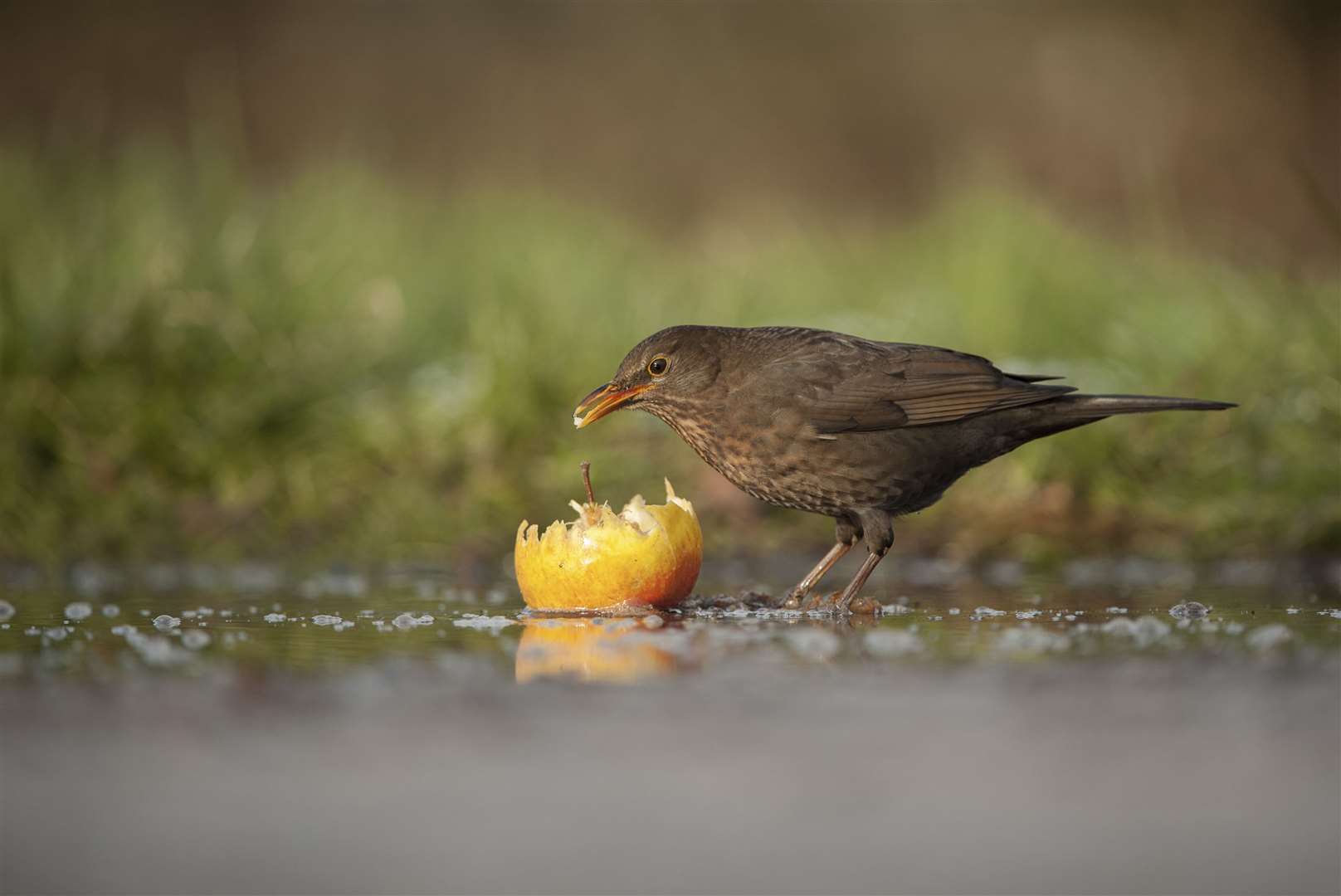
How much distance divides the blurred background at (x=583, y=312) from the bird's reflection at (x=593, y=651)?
2.46 m

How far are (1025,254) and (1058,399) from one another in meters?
4.00

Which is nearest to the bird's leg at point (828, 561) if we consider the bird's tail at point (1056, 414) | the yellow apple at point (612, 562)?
the yellow apple at point (612, 562)

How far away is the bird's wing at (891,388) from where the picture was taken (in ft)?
18.6

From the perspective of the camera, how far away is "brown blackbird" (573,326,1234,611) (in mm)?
5613

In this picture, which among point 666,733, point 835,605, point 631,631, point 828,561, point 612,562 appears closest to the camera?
point 666,733

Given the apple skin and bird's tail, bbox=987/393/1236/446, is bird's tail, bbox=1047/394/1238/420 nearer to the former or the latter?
bird's tail, bbox=987/393/1236/446

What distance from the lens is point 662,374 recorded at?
5883 mm

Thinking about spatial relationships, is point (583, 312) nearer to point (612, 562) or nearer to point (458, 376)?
point (458, 376)

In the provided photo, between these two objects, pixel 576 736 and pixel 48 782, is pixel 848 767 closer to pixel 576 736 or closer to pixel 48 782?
pixel 576 736

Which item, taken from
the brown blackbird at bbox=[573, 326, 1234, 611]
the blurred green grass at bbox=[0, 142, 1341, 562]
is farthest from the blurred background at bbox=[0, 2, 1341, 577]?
the brown blackbird at bbox=[573, 326, 1234, 611]

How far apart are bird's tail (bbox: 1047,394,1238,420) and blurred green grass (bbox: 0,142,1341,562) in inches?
61.5

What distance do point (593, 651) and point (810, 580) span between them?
4.86ft

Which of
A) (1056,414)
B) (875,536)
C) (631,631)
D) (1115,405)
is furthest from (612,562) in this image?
(1115,405)

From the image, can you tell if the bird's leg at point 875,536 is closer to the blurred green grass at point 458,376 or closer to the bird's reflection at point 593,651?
the bird's reflection at point 593,651
